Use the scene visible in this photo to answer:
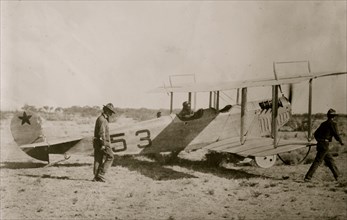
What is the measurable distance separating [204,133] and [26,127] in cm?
386

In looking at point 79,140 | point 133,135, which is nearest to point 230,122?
point 133,135

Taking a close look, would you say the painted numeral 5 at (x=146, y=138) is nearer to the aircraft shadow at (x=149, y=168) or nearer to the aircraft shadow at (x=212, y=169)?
the aircraft shadow at (x=149, y=168)

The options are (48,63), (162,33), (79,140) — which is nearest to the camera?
(79,140)

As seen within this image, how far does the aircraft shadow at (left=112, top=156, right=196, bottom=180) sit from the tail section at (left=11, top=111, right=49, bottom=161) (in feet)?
5.56

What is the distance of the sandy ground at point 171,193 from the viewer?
513cm

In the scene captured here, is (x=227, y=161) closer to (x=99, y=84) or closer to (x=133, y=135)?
(x=133, y=135)

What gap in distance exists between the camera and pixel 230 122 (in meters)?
8.55

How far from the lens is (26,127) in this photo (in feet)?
24.8

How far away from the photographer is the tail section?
750cm

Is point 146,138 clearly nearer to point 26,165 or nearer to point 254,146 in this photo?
point 254,146

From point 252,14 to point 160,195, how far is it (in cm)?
382

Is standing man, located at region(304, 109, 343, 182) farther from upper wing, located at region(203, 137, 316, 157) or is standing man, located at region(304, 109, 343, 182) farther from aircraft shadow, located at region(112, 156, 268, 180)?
aircraft shadow, located at region(112, 156, 268, 180)

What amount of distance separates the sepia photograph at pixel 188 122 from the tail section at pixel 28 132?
22 millimetres

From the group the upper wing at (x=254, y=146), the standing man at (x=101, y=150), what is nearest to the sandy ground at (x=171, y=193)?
the standing man at (x=101, y=150)
